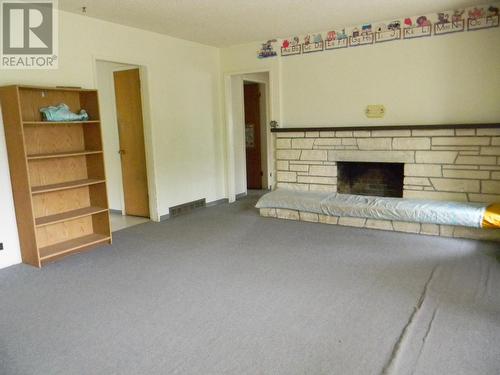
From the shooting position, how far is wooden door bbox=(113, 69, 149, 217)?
17.2 ft

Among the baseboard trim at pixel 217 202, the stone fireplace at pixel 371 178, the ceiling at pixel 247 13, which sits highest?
the ceiling at pixel 247 13

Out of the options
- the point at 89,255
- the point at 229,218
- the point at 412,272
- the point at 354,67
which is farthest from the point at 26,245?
the point at 354,67

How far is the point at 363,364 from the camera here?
2.05 meters

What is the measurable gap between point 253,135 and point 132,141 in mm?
2576

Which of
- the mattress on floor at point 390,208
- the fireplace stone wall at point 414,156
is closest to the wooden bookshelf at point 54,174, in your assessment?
the mattress on floor at point 390,208

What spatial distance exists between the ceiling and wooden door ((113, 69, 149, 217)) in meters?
0.88

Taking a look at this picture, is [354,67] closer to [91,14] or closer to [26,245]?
[91,14]

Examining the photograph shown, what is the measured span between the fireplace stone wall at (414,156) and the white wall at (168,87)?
1202mm

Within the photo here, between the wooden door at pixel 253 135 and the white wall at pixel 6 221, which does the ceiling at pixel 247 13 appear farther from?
the wooden door at pixel 253 135

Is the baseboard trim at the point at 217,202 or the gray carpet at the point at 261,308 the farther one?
the baseboard trim at the point at 217,202

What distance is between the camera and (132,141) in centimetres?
543

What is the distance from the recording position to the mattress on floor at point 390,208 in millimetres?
3891

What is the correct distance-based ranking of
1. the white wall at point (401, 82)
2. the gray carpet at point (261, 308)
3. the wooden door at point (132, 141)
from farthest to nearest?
1. the wooden door at point (132, 141)
2. the white wall at point (401, 82)
3. the gray carpet at point (261, 308)

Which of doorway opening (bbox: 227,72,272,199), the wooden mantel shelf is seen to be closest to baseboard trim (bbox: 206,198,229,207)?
doorway opening (bbox: 227,72,272,199)
